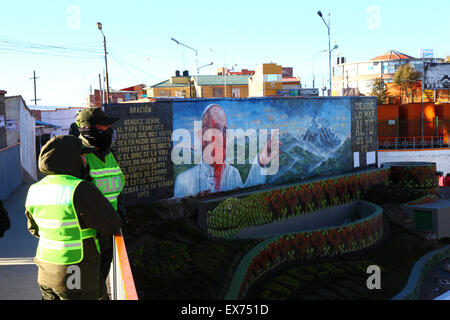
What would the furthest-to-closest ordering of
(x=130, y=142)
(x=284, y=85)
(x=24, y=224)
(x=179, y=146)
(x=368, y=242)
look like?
(x=284, y=85), (x=368, y=242), (x=179, y=146), (x=130, y=142), (x=24, y=224)

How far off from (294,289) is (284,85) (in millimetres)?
71603

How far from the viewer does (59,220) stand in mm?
4016

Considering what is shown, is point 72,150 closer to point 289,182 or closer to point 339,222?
point 289,182

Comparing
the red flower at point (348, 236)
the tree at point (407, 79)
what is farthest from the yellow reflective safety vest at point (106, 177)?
the tree at point (407, 79)

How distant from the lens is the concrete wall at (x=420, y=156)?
3672 cm

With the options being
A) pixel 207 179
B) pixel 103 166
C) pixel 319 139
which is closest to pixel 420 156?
pixel 319 139

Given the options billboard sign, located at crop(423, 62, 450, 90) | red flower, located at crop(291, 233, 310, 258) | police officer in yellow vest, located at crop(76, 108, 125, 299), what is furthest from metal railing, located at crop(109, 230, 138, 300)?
billboard sign, located at crop(423, 62, 450, 90)

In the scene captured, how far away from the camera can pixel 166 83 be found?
88.4 metres

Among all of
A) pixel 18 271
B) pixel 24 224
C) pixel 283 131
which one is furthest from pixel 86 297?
pixel 283 131

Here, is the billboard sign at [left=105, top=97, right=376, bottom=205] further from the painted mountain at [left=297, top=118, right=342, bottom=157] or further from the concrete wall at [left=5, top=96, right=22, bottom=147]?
the concrete wall at [left=5, top=96, right=22, bottom=147]

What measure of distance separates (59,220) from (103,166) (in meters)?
1.52

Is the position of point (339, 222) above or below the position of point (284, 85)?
below

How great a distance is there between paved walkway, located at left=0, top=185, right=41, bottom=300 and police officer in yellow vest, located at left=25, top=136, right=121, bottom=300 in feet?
9.25
